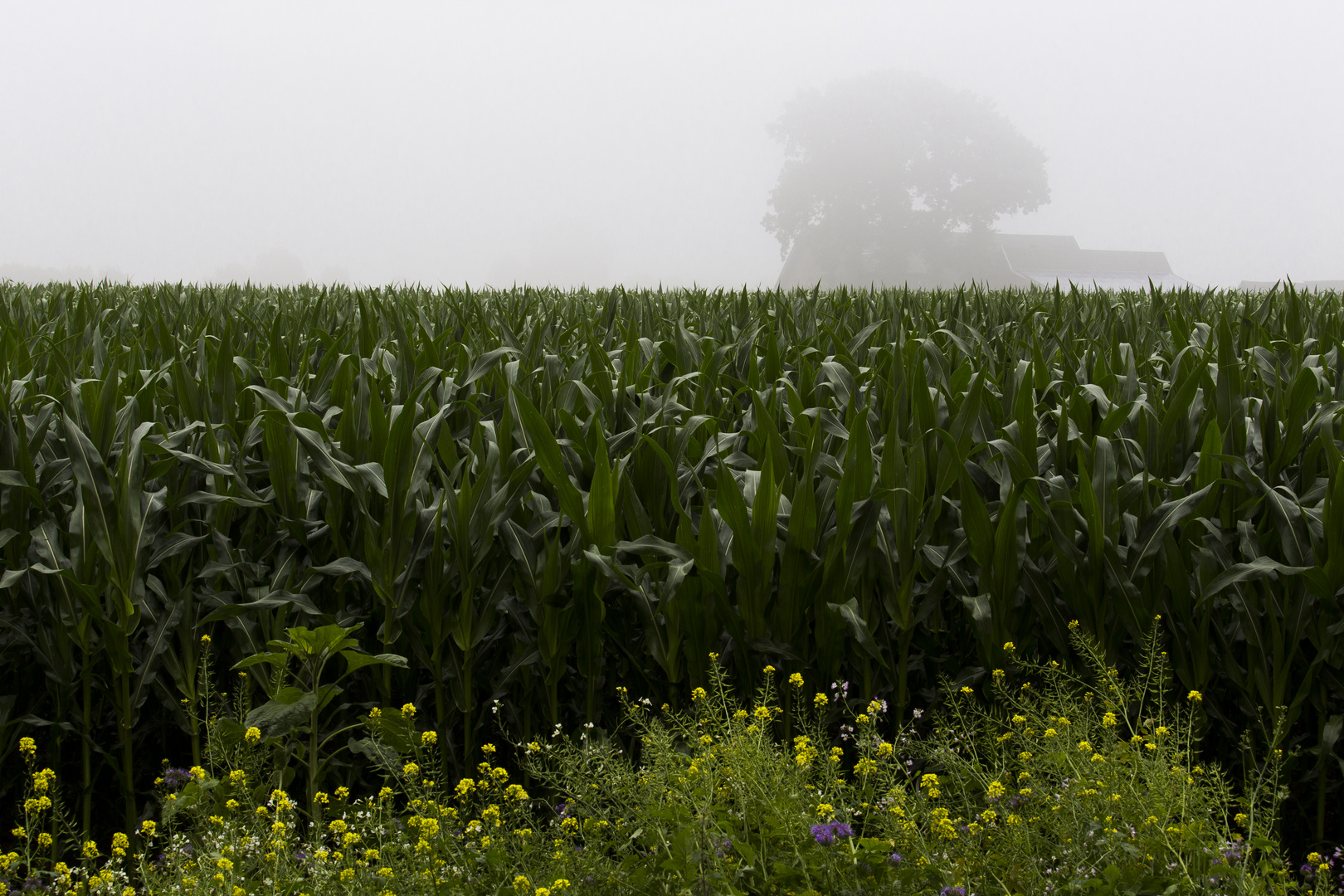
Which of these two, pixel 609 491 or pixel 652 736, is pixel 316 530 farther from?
pixel 652 736

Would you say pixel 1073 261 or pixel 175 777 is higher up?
pixel 1073 261

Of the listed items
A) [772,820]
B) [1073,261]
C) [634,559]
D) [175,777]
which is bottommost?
[175,777]

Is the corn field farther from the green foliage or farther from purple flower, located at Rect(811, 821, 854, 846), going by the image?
purple flower, located at Rect(811, 821, 854, 846)

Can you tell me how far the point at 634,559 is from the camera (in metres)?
2.48

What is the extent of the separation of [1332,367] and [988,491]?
182 cm

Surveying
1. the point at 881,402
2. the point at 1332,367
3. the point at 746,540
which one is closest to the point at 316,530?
the point at 746,540

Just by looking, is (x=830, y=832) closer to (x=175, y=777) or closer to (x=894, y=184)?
(x=175, y=777)

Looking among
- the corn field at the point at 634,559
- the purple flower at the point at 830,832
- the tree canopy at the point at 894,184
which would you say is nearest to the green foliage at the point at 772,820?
the purple flower at the point at 830,832

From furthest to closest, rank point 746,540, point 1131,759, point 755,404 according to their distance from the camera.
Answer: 1. point 755,404
2. point 746,540
3. point 1131,759

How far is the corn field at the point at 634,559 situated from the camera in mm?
2299

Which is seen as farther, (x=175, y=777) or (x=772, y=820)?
(x=175, y=777)

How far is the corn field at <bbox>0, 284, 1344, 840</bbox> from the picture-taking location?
2299 millimetres

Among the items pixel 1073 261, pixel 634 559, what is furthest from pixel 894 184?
pixel 634 559

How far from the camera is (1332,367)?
11.7 ft
